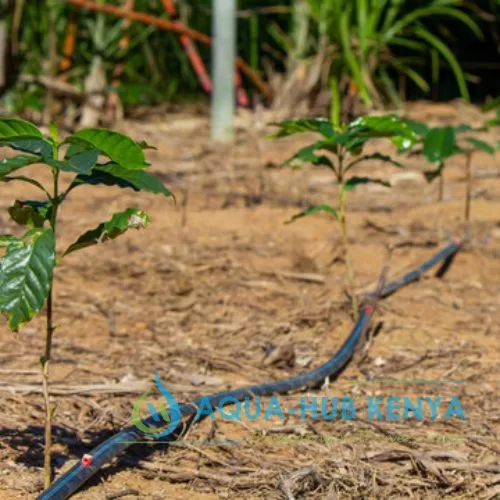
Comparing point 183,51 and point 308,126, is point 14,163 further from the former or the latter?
point 183,51

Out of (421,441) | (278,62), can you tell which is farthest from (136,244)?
(278,62)

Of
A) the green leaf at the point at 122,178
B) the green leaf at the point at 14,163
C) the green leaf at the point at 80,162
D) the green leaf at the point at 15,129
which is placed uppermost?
the green leaf at the point at 15,129

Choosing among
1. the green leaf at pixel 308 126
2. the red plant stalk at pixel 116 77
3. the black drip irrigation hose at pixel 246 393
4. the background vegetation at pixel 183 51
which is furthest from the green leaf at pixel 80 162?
the red plant stalk at pixel 116 77

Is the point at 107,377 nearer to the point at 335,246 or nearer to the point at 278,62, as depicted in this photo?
the point at 335,246

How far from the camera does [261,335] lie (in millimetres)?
3441

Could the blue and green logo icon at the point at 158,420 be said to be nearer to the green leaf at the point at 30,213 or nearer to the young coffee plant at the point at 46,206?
the young coffee plant at the point at 46,206

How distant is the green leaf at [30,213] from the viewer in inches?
86.8

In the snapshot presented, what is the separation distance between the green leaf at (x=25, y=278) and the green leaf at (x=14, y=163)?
4.6 inches

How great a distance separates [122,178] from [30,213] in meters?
0.19

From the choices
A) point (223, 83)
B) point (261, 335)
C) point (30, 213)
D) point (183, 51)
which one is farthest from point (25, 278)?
point (183, 51)

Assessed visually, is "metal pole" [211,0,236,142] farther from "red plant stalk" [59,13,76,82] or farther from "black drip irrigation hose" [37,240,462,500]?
"black drip irrigation hose" [37,240,462,500]

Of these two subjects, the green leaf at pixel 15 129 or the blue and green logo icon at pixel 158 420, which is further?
the blue and green logo icon at pixel 158 420

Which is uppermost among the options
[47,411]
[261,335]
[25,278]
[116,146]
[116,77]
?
[116,146]

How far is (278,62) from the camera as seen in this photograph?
327 inches
